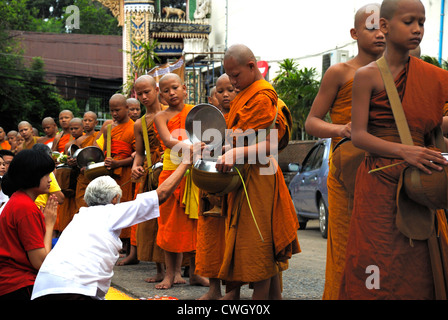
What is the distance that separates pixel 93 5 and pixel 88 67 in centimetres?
619

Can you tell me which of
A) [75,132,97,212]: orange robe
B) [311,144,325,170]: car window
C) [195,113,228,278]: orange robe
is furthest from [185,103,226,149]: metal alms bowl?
[311,144,325,170]: car window

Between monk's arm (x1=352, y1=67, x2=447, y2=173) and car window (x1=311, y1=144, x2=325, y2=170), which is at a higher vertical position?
monk's arm (x1=352, y1=67, x2=447, y2=173)

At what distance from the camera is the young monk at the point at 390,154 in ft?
11.2

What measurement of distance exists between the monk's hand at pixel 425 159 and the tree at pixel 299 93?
13853mm

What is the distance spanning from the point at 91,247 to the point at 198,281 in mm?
2939

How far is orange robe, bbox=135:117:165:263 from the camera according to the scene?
292 inches

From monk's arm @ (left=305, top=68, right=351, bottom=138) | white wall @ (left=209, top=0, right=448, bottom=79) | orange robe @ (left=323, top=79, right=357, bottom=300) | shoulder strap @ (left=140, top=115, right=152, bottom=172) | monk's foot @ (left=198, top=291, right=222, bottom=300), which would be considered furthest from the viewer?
white wall @ (left=209, top=0, right=448, bottom=79)

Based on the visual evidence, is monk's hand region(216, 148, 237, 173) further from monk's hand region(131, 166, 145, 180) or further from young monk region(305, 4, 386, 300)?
monk's hand region(131, 166, 145, 180)

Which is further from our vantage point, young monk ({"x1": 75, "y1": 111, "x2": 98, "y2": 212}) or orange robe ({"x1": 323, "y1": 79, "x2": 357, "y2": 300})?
young monk ({"x1": 75, "y1": 111, "x2": 98, "y2": 212})

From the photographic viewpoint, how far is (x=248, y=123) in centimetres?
492

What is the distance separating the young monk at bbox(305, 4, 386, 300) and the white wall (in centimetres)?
1030

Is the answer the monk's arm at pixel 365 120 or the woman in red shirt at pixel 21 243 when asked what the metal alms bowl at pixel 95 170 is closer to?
the woman in red shirt at pixel 21 243
